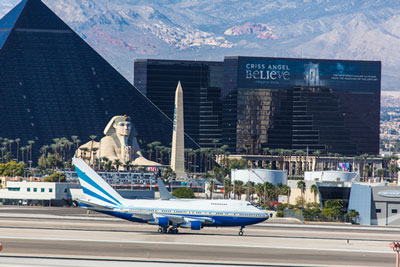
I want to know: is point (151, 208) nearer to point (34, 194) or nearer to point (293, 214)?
point (293, 214)

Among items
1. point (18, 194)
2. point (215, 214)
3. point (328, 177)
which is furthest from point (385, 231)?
point (18, 194)

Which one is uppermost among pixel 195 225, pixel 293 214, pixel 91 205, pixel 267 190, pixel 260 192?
pixel 91 205

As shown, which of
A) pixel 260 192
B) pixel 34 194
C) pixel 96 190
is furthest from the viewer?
pixel 260 192

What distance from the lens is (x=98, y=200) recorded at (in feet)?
307

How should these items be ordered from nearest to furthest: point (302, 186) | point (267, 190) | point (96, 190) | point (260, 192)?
point (96, 190) → point (302, 186) → point (267, 190) → point (260, 192)

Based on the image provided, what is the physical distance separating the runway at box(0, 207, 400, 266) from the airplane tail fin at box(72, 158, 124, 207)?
3.20 m

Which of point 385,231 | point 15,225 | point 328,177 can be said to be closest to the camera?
point 15,225

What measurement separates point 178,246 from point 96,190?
14685mm

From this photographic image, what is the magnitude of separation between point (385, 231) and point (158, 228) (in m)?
33.7

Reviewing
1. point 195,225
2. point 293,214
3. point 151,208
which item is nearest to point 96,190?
point 151,208

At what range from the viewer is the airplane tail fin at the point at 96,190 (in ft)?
307

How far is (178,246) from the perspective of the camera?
82.4m

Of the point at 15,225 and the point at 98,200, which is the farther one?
the point at 15,225

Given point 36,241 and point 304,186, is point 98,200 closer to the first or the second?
point 36,241
